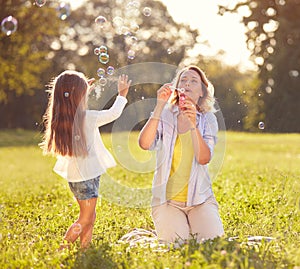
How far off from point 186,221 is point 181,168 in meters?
0.44

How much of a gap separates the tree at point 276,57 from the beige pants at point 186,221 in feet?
78.6

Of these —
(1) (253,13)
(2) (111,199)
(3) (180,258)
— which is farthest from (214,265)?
(1) (253,13)

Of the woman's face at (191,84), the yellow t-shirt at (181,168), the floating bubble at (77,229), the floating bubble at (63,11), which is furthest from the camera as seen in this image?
the floating bubble at (63,11)

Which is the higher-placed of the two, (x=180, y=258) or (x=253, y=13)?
(x=253, y=13)

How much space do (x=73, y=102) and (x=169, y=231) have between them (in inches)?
50.5

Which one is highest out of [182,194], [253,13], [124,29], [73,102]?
[253,13]

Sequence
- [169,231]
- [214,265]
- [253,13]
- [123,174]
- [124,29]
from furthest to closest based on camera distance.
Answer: [253,13], [123,174], [124,29], [169,231], [214,265]

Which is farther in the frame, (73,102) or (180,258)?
A: (73,102)

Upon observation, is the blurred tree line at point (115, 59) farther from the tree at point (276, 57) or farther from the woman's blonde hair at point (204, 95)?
the woman's blonde hair at point (204, 95)

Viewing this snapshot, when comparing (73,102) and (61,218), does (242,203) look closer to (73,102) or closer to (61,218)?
(61,218)

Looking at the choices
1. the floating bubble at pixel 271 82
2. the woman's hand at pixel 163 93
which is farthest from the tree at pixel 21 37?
the floating bubble at pixel 271 82

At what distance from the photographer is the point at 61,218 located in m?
6.40

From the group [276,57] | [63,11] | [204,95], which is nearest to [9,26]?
[63,11]

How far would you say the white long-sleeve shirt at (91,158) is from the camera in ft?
16.2
